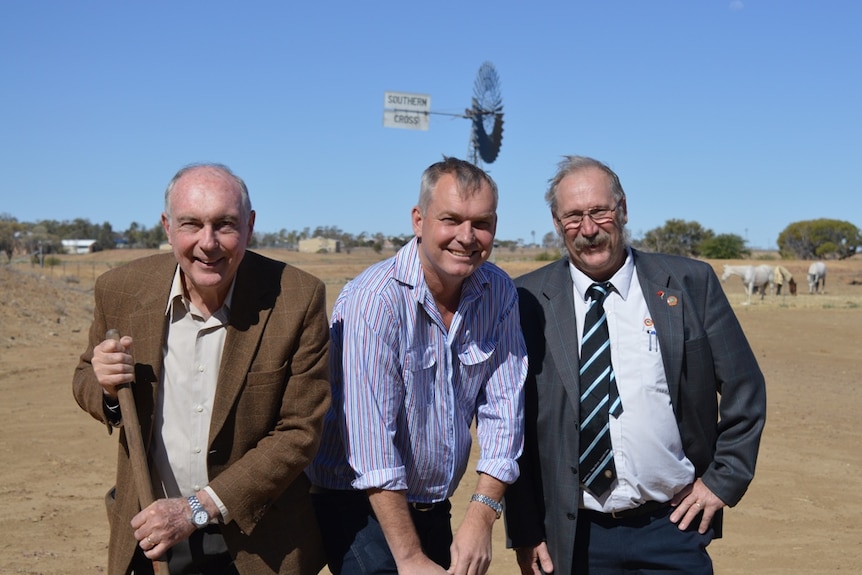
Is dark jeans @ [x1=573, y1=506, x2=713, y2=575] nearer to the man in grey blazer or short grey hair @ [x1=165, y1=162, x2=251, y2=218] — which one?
the man in grey blazer

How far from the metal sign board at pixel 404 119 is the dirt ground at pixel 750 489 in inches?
421

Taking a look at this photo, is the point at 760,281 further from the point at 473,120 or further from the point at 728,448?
the point at 728,448

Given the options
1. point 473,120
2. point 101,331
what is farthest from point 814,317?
point 101,331

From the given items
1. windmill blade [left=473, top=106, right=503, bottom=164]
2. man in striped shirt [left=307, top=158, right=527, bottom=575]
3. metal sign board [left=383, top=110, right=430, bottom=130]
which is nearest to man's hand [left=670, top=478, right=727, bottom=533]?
man in striped shirt [left=307, top=158, right=527, bottom=575]

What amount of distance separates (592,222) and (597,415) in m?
0.72

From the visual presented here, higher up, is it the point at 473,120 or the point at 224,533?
the point at 473,120

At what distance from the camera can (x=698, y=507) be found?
3105 mm

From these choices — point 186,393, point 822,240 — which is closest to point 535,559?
point 186,393

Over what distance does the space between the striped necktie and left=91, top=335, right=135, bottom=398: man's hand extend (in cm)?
159

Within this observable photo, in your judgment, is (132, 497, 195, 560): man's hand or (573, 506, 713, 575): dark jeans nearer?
(132, 497, 195, 560): man's hand

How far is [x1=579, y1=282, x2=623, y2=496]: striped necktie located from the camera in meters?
3.08

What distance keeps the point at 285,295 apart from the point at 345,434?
1.70ft

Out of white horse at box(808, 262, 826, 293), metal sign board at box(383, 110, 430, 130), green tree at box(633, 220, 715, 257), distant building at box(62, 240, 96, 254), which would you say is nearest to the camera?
metal sign board at box(383, 110, 430, 130)

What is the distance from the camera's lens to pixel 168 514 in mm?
2629
